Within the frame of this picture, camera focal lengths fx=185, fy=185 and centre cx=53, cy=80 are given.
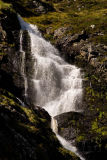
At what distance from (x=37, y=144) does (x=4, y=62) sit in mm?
18527

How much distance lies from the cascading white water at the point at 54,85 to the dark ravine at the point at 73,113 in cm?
173

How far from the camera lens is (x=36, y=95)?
27766 millimetres

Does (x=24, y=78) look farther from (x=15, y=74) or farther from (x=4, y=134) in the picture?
(x=4, y=134)

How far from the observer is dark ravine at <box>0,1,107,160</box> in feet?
38.4

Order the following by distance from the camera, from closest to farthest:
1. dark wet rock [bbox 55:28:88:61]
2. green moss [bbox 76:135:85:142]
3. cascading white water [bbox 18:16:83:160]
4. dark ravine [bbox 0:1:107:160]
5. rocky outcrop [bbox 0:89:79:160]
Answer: rocky outcrop [bbox 0:89:79:160] < dark ravine [bbox 0:1:107:160] < green moss [bbox 76:135:85:142] < cascading white water [bbox 18:16:83:160] < dark wet rock [bbox 55:28:88:61]

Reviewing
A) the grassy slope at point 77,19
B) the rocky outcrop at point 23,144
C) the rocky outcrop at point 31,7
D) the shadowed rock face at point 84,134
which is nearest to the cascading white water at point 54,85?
the shadowed rock face at point 84,134

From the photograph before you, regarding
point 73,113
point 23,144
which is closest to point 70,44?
point 73,113

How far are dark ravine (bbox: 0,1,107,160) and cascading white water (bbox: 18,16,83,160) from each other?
1.73m

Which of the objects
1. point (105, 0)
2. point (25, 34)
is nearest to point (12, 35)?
point (25, 34)

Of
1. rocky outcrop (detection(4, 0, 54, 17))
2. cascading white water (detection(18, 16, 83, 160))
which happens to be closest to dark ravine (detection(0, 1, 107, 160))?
cascading white water (detection(18, 16, 83, 160))

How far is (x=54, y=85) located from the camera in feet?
98.1

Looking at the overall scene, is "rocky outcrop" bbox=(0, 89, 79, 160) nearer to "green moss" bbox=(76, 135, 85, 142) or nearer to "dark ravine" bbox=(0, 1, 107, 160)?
"dark ravine" bbox=(0, 1, 107, 160)

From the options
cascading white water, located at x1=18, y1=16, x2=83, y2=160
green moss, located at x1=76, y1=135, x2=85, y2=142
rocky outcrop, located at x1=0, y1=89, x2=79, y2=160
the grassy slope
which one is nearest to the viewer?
rocky outcrop, located at x1=0, y1=89, x2=79, y2=160

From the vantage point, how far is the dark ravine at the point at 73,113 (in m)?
11.7
